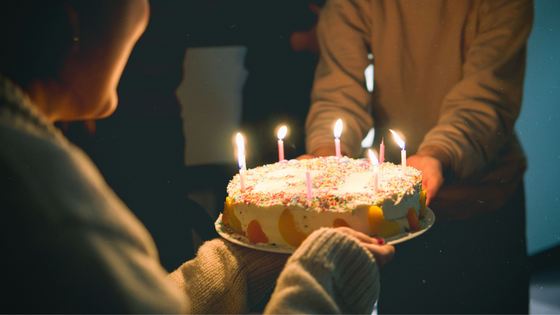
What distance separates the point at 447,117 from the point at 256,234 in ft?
2.90

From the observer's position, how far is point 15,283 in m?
0.48

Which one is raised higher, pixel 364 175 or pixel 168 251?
pixel 364 175

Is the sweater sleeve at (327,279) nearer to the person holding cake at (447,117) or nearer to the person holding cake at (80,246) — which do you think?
the person holding cake at (80,246)

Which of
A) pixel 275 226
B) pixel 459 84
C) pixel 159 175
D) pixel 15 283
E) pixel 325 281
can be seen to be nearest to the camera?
pixel 15 283

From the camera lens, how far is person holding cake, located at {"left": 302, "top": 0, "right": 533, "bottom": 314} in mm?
1302

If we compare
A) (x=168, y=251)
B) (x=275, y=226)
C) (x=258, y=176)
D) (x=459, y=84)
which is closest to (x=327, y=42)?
(x=459, y=84)

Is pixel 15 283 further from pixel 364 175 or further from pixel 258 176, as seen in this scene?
pixel 364 175

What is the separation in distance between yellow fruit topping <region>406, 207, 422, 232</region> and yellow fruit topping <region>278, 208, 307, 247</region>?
315mm

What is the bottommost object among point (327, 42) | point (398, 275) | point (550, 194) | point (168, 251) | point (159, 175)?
point (398, 275)

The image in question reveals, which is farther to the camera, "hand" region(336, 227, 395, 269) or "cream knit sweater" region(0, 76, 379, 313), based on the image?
"hand" region(336, 227, 395, 269)

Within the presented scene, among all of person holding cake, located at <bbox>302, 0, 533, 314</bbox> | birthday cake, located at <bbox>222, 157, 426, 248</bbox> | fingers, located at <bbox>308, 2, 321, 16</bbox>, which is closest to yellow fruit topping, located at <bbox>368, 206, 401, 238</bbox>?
birthday cake, located at <bbox>222, 157, 426, 248</bbox>

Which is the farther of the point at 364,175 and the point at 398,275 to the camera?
the point at 398,275

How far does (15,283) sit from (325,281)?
1.67 ft

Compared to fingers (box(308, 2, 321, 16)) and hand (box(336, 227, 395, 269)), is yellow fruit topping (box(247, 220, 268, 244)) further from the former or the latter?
fingers (box(308, 2, 321, 16))
